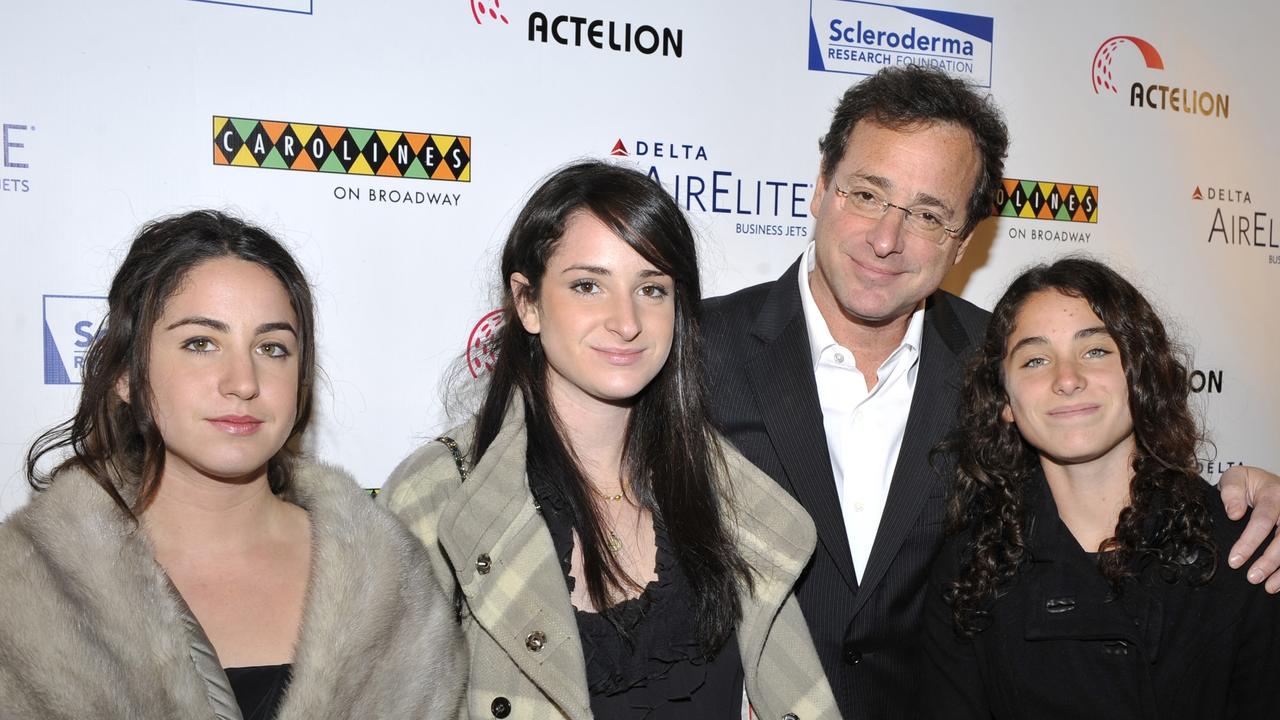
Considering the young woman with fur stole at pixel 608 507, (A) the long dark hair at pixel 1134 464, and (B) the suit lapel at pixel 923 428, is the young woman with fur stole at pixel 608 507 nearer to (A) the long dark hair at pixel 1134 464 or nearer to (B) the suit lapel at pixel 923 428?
(B) the suit lapel at pixel 923 428

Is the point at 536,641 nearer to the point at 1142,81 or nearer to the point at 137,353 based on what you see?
the point at 137,353

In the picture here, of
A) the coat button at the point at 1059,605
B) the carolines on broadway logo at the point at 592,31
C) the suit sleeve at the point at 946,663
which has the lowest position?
the suit sleeve at the point at 946,663

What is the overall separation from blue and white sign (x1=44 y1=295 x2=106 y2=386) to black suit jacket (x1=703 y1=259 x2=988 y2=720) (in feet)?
5.85

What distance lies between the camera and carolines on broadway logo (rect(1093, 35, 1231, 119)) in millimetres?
3742

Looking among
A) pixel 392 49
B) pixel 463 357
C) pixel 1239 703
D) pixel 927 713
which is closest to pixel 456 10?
pixel 392 49

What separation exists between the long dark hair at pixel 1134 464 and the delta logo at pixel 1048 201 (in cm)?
135

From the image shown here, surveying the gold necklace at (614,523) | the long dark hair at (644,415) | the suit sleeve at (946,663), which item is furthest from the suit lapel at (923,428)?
the gold necklace at (614,523)

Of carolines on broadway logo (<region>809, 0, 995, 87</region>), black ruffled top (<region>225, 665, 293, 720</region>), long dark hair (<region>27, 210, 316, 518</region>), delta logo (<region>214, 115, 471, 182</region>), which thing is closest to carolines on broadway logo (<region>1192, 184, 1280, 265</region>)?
carolines on broadway logo (<region>809, 0, 995, 87</region>)

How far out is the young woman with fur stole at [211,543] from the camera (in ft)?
5.34

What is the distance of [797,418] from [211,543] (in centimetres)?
140

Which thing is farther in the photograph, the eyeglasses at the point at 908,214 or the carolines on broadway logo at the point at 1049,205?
the carolines on broadway logo at the point at 1049,205

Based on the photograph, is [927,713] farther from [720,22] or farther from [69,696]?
[720,22]

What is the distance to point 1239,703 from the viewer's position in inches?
82.2

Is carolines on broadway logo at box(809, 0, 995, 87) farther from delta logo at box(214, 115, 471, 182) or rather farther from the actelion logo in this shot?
delta logo at box(214, 115, 471, 182)
